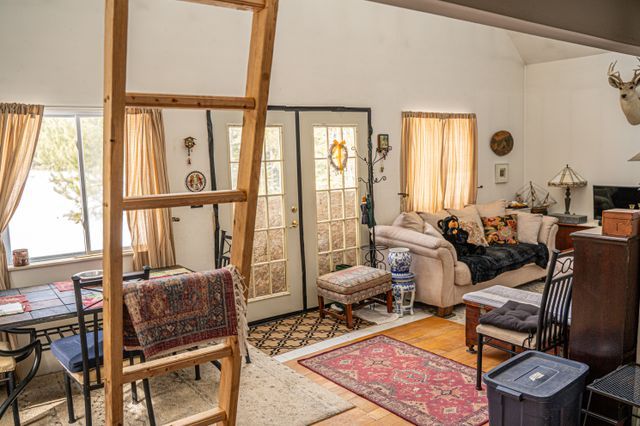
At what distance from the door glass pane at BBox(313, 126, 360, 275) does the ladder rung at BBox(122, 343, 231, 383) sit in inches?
155

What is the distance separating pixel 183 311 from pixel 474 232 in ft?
16.6

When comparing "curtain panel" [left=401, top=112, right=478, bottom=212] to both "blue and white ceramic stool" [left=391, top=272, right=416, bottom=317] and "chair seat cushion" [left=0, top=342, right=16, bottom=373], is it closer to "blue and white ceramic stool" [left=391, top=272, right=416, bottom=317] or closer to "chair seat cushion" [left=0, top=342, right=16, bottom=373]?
"blue and white ceramic stool" [left=391, top=272, right=416, bottom=317]

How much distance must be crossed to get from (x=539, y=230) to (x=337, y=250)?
8.61ft

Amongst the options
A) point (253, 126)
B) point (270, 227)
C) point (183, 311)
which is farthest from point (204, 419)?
point (270, 227)

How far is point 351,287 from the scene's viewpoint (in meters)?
5.01

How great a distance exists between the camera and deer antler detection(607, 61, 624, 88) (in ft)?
21.4

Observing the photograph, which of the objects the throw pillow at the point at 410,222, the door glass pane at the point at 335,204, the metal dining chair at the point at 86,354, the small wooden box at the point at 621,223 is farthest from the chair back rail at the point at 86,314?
the throw pillow at the point at 410,222

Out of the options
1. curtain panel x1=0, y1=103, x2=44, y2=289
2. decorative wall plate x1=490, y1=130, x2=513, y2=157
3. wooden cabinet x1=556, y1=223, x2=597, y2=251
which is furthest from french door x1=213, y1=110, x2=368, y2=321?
wooden cabinet x1=556, y1=223, x2=597, y2=251

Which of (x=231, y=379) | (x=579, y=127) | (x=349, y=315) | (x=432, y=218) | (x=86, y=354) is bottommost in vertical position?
(x=349, y=315)

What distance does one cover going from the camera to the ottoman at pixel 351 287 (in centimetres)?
503

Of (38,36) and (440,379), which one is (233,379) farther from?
(38,36)

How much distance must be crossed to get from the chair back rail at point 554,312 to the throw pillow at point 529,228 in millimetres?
3152

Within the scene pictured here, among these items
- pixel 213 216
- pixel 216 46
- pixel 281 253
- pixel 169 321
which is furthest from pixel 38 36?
pixel 169 321

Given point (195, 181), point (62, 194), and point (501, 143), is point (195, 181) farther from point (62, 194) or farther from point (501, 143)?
point (501, 143)
